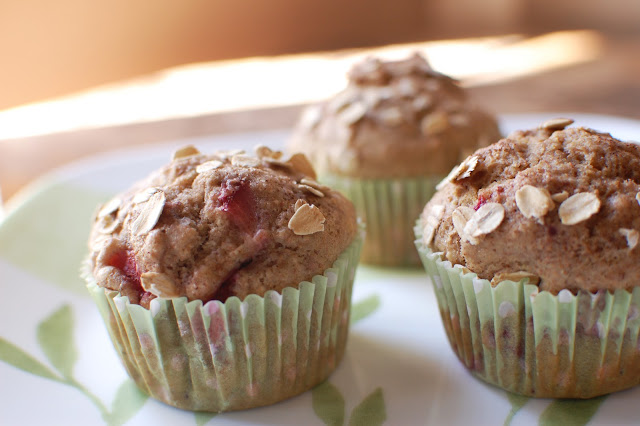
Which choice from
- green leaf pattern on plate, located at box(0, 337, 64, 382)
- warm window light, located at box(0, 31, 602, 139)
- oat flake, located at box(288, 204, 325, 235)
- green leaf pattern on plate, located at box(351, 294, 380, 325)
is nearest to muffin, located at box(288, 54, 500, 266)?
green leaf pattern on plate, located at box(351, 294, 380, 325)

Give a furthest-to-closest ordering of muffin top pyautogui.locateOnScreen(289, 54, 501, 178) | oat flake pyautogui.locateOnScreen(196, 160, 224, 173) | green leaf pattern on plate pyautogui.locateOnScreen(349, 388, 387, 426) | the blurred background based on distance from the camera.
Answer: the blurred background
muffin top pyautogui.locateOnScreen(289, 54, 501, 178)
oat flake pyautogui.locateOnScreen(196, 160, 224, 173)
green leaf pattern on plate pyautogui.locateOnScreen(349, 388, 387, 426)

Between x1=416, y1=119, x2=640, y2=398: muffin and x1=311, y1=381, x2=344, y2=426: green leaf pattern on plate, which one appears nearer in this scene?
x1=416, y1=119, x2=640, y2=398: muffin

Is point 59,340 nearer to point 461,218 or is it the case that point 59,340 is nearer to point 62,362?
point 62,362

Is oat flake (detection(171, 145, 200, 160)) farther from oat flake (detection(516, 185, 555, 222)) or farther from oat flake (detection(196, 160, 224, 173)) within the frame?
oat flake (detection(516, 185, 555, 222))

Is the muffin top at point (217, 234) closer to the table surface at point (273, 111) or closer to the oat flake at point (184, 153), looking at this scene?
the oat flake at point (184, 153)

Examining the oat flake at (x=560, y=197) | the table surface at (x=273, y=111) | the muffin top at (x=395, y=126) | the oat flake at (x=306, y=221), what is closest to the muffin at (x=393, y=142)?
the muffin top at (x=395, y=126)

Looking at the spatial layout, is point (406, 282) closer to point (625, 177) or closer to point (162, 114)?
point (625, 177)
